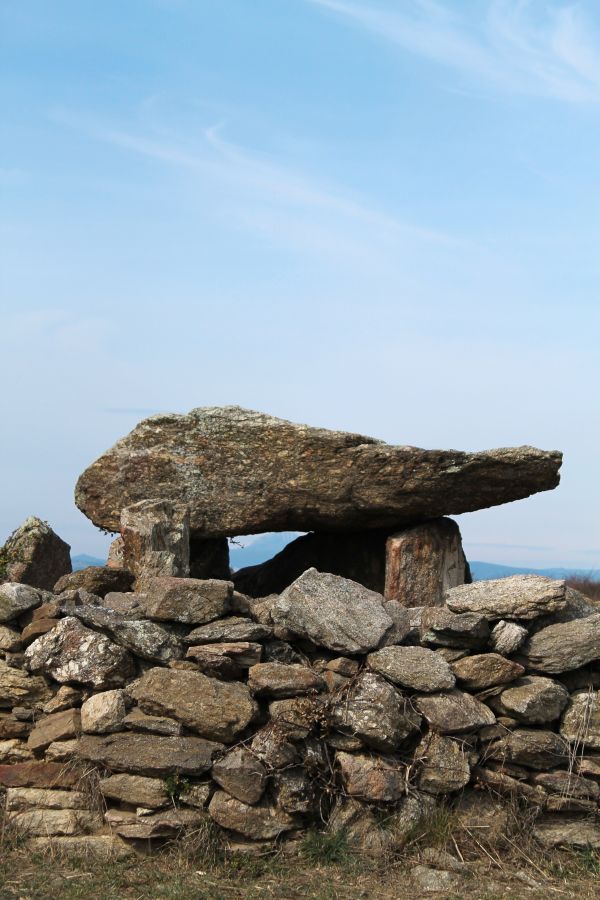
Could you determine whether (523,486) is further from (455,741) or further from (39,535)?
(39,535)

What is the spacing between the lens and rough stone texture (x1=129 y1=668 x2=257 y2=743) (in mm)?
8586

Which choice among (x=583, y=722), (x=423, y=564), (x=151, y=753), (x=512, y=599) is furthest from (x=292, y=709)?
(x=423, y=564)

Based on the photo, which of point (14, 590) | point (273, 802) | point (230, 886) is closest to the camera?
point (230, 886)

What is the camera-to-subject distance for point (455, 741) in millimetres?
8906

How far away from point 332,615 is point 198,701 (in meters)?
1.41

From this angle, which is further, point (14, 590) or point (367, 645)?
point (14, 590)

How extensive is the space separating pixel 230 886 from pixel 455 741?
2.30m

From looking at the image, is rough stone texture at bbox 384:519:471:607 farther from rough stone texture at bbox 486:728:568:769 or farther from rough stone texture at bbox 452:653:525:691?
rough stone texture at bbox 486:728:568:769

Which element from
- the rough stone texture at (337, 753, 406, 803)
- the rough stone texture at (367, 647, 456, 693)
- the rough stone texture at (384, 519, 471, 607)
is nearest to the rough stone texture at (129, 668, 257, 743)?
the rough stone texture at (337, 753, 406, 803)

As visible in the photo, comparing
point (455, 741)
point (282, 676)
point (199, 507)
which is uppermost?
point (199, 507)

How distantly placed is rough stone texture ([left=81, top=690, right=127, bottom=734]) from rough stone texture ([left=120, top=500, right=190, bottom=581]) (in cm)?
237

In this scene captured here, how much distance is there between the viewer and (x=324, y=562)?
1401cm

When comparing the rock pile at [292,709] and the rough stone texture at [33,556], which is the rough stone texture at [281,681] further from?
the rough stone texture at [33,556]

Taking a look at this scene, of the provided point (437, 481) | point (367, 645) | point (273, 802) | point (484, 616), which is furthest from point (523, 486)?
point (273, 802)
